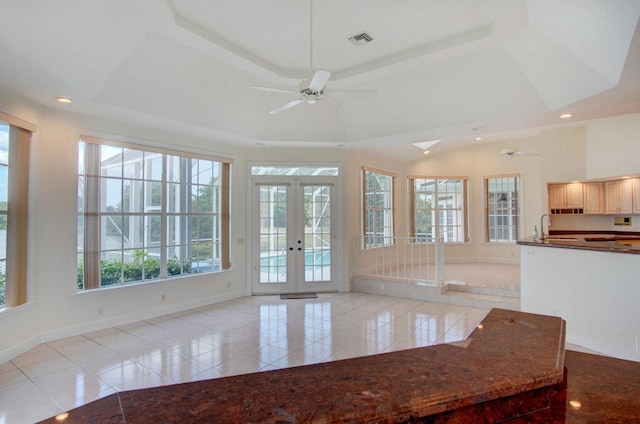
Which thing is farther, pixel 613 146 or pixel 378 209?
pixel 378 209

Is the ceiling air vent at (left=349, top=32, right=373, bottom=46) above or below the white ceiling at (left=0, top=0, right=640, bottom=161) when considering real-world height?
above

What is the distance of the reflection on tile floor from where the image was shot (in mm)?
2951

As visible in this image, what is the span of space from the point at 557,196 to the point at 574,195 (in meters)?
0.30

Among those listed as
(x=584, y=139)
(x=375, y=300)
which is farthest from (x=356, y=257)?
(x=584, y=139)

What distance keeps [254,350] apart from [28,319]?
257cm

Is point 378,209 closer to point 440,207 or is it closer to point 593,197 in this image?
point 440,207

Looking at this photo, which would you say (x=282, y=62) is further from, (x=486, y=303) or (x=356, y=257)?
(x=486, y=303)

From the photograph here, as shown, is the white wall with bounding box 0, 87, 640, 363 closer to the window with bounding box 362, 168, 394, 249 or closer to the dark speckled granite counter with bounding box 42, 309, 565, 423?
the window with bounding box 362, 168, 394, 249

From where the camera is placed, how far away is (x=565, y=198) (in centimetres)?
737

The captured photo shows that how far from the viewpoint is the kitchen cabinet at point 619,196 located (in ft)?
21.4

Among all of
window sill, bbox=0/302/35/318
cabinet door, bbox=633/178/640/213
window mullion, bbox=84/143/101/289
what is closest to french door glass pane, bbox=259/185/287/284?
window mullion, bbox=84/143/101/289

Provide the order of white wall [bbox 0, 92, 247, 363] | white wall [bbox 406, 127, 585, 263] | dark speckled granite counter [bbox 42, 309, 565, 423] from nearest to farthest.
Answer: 1. dark speckled granite counter [bbox 42, 309, 565, 423]
2. white wall [bbox 0, 92, 247, 363]
3. white wall [bbox 406, 127, 585, 263]

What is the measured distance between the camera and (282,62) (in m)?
4.18

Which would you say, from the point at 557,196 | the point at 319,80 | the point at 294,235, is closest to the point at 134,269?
the point at 294,235
